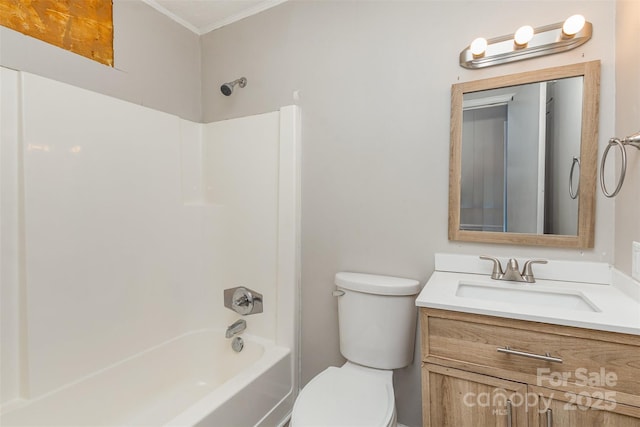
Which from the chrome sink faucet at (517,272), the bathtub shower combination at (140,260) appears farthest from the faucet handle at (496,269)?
the bathtub shower combination at (140,260)

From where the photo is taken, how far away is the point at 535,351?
995 mm

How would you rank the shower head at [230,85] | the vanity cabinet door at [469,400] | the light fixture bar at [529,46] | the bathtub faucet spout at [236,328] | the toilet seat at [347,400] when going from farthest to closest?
the shower head at [230,85] < the bathtub faucet spout at [236,328] < the light fixture bar at [529,46] < the toilet seat at [347,400] < the vanity cabinet door at [469,400]

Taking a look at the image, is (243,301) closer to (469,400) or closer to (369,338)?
(369,338)

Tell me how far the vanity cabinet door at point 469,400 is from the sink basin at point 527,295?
1.07ft

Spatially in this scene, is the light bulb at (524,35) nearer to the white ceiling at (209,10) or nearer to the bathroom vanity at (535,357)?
the bathroom vanity at (535,357)

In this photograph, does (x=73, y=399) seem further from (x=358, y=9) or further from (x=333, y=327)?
(x=358, y=9)

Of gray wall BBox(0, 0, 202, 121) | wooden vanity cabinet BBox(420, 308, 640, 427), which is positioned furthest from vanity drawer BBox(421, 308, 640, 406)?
gray wall BBox(0, 0, 202, 121)

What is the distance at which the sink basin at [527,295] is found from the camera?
3.95 feet

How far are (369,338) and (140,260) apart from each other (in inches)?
51.7

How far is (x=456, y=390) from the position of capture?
1.11m

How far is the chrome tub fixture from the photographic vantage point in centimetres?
189

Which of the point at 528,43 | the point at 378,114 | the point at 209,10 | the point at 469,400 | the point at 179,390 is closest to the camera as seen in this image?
the point at 469,400

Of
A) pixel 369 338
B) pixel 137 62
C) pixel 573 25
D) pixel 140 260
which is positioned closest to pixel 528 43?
pixel 573 25

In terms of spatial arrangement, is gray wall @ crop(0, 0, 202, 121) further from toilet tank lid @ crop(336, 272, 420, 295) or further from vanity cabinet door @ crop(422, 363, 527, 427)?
vanity cabinet door @ crop(422, 363, 527, 427)
